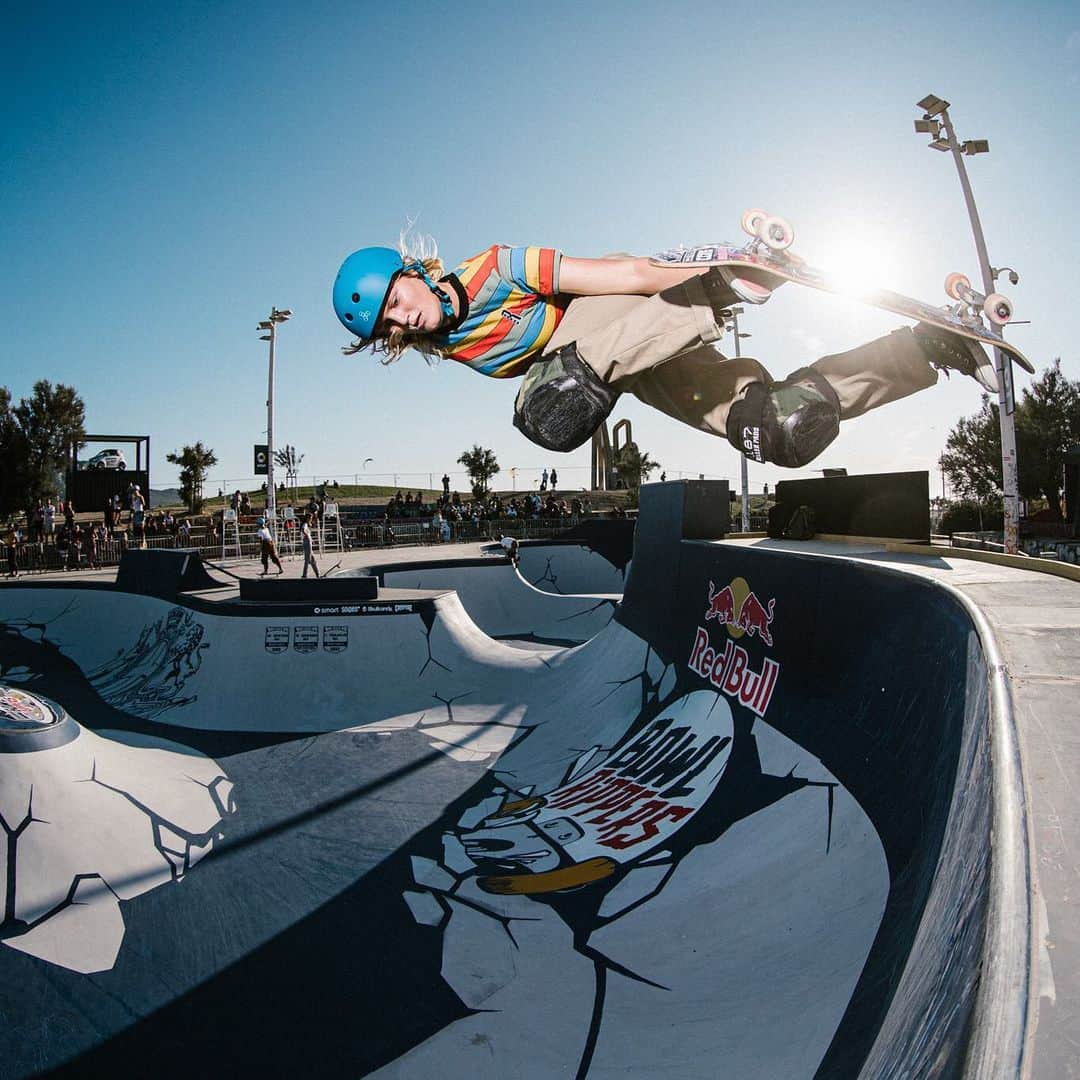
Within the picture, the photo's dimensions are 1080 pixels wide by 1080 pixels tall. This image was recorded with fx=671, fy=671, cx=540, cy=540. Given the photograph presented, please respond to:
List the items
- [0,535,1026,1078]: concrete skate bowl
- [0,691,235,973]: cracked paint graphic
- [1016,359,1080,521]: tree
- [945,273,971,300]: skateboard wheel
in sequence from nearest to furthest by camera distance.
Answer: [0,535,1026,1078]: concrete skate bowl < [945,273,971,300]: skateboard wheel < [0,691,235,973]: cracked paint graphic < [1016,359,1080,521]: tree

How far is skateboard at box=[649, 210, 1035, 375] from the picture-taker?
324 cm

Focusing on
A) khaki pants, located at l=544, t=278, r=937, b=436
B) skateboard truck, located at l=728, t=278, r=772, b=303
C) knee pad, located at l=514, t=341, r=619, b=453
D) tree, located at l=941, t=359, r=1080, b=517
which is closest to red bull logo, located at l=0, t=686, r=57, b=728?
knee pad, located at l=514, t=341, r=619, b=453

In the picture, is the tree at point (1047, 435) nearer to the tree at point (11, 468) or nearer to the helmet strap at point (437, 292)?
the helmet strap at point (437, 292)

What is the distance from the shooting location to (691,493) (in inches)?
343

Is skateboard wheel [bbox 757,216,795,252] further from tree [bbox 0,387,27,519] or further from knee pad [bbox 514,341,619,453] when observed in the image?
tree [bbox 0,387,27,519]

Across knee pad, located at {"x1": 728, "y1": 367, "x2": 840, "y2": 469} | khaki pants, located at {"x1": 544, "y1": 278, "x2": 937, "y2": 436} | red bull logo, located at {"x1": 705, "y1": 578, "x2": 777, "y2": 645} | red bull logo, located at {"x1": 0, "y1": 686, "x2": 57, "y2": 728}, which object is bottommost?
red bull logo, located at {"x1": 0, "y1": 686, "x2": 57, "y2": 728}

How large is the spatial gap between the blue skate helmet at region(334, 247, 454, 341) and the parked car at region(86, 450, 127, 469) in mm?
33791

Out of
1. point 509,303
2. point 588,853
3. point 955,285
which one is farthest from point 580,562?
point 509,303

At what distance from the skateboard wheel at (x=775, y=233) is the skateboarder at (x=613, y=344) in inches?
5.9

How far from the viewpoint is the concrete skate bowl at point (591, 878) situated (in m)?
2.28

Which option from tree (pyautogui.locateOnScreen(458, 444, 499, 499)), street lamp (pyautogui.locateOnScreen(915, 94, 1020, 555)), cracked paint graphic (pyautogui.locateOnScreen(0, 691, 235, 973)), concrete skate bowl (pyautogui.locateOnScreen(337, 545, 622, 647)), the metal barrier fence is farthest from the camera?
tree (pyautogui.locateOnScreen(458, 444, 499, 499))

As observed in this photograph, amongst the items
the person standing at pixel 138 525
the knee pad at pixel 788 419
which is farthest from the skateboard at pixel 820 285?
the person standing at pixel 138 525

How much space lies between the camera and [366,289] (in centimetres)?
342

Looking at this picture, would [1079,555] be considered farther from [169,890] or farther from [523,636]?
[169,890]
